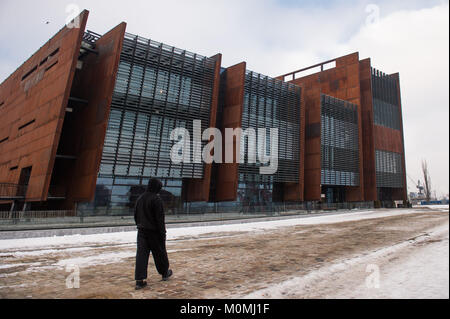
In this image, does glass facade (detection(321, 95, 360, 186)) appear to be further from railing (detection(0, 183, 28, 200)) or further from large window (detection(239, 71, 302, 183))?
railing (detection(0, 183, 28, 200))

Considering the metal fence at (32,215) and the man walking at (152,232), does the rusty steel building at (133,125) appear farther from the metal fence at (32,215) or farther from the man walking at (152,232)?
the man walking at (152,232)

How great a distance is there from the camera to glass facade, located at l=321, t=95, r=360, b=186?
36.0m

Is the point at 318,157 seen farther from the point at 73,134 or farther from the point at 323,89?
the point at 73,134

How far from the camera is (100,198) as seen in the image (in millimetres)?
21266

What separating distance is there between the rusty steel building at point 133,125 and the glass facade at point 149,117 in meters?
0.09

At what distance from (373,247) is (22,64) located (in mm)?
38411

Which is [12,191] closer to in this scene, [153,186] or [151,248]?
[153,186]

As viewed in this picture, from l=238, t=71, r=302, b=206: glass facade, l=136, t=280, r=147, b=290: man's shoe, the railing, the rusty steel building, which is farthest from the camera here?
l=238, t=71, r=302, b=206: glass facade

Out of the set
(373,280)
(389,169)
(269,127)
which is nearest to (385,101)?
(389,169)

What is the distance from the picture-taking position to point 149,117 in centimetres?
2289

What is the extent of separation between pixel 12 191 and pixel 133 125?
11.0m

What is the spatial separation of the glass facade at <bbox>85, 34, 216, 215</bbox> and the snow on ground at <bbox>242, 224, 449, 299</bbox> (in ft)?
55.2

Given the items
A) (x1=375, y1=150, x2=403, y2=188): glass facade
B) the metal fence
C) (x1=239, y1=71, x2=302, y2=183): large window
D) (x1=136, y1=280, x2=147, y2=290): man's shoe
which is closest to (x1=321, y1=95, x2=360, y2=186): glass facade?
(x1=239, y1=71, x2=302, y2=183): large window
